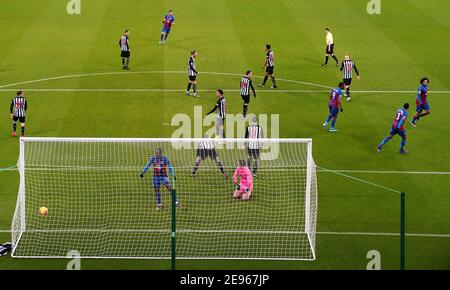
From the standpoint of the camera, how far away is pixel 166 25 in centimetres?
3941

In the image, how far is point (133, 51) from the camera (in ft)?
128

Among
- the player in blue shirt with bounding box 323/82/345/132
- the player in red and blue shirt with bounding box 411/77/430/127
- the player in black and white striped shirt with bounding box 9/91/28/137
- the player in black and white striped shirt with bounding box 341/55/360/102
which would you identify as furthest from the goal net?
the player in black and white striped shirt with bounding box 341/55/360/102

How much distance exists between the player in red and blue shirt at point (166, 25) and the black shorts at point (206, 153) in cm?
1604

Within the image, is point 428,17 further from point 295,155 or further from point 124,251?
point 124,251

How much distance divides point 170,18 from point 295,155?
50.7ft

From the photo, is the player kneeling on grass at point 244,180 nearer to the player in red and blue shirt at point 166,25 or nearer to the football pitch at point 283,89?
the football pitch at point 283,89

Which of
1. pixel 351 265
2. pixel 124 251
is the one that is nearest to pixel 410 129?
pixel 351 265

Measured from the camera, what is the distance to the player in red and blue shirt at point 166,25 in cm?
3934

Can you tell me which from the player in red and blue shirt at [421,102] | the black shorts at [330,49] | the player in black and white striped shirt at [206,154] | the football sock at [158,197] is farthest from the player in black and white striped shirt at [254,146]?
the black shorts at [330,49]

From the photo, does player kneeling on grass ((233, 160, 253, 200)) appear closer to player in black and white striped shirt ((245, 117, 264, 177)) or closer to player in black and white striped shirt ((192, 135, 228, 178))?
player in black and white striped shirt ((245, 117, 264, 177))

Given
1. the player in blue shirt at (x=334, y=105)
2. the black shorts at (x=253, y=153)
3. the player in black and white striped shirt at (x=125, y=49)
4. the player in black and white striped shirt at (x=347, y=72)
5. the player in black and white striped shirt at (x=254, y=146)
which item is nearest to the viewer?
the player in black and white striped shirt at (x=254, y=146)

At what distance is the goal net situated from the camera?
20766mm

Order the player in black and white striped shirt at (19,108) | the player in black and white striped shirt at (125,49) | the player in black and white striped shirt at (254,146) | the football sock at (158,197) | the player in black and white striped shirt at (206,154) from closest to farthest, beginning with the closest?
the football sock at (158,197)
the player in black and white striped shirt at (254,146)
the player in black and white striped shirt at (206,154)
the player in black and white striped shirt at (19,108)
the player in black and white striped shirt at (125,49)

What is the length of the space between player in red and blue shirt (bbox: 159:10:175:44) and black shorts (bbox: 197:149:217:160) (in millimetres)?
16040
